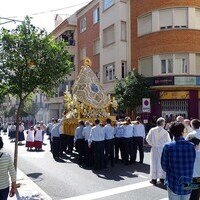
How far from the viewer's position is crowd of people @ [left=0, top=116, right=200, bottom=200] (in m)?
5.57

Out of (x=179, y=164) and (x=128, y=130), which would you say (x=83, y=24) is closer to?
(x=128, y=130)

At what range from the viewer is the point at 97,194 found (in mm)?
9711

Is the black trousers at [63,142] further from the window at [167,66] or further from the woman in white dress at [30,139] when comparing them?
the window at [167,66]

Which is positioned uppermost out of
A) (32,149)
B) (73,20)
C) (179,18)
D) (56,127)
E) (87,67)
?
(73,20)

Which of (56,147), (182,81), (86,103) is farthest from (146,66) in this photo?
(56,147)

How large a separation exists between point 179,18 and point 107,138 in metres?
15.4

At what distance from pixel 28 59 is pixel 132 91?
16.0 m

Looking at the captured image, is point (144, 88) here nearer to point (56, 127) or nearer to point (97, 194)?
point (56, 127)

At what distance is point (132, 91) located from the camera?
26312 mm

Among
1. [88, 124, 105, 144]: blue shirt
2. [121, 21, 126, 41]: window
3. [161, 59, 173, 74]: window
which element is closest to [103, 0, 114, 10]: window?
[121, 21, 126, 41]: window

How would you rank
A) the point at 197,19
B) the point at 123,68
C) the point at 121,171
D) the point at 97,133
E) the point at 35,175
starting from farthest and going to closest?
the point at 123,68 → the point at 197,19 → the point at 97,133 → the point at 121,171 → the point at 35,175

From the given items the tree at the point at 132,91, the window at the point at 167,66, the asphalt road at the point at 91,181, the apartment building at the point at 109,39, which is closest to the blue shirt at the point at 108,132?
the asphalt road at the point at 91,181

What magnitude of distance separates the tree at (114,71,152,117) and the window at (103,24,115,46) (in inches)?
228

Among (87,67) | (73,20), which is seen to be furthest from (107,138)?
(73,20)
